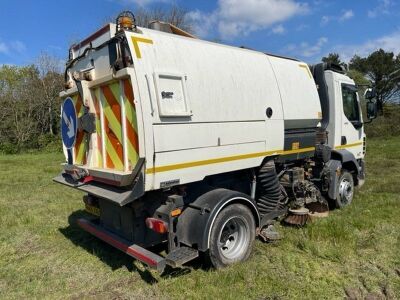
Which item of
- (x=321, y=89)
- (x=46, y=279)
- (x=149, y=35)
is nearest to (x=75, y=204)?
(x=46, y=279)

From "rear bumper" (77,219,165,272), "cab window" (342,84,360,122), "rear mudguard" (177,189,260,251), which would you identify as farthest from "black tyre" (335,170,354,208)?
"rear bumper" (77,219,165,272)

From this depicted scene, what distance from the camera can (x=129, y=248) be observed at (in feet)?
14.0

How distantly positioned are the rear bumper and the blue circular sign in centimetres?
113

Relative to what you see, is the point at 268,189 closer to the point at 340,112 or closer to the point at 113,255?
the point at 113,255

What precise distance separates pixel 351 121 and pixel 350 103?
36 cm

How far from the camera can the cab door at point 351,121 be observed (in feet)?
23.6

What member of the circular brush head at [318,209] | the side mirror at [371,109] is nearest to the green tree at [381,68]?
the side mirror at [371,109]

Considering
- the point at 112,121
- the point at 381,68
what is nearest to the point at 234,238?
the point at 112,121

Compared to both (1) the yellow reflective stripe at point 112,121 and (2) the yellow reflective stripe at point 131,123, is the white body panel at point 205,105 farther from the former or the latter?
(1) the yellow reflective stripe at point 112,121

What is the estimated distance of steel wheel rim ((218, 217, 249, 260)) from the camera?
4600 mm

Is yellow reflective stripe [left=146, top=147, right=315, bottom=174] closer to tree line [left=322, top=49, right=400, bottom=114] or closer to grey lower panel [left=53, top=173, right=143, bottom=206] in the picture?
grey lower panel [left=53, top=173, right=143, bottom=206]

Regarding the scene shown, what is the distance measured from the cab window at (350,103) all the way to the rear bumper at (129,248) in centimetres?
497

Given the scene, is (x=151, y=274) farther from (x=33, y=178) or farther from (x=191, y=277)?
(x=33, y=178)

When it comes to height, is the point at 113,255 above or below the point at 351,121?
below
